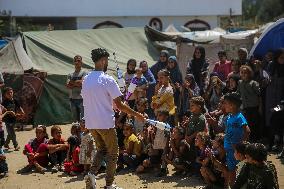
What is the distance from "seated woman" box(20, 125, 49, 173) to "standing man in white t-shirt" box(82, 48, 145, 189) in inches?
103

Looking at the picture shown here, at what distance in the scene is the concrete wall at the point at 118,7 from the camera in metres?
28.7

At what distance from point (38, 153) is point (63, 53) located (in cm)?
621

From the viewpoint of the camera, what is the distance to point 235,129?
19.7ft

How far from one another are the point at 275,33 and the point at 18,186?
19.1 feet

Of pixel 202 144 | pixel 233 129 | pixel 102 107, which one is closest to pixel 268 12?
pixel 202 144

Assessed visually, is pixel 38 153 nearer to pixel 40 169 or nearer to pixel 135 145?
pixel 40 169

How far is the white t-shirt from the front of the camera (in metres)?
6.04

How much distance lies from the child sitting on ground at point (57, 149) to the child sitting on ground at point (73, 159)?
0.14 m

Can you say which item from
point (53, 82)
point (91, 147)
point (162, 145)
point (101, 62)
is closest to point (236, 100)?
point (101, 62)

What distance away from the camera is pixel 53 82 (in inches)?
542

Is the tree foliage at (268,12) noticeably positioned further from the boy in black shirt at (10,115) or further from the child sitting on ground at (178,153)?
the child sitting on ground at (178,153)

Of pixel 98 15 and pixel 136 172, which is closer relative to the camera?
pixel 136 172

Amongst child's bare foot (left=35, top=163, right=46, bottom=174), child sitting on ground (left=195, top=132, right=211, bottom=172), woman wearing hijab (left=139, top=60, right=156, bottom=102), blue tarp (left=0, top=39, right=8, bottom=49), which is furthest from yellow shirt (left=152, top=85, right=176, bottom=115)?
blue tarp (left=0, top=39, right=8, bottom=49)

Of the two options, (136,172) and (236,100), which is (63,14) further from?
(236,100)
